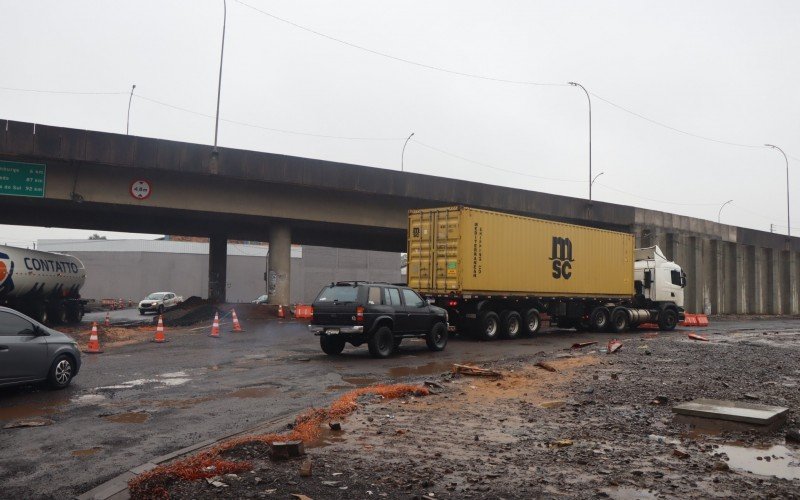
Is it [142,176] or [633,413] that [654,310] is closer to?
[633,413]

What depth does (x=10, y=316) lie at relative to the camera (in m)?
10.1

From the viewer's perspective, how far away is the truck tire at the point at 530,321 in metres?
22.2

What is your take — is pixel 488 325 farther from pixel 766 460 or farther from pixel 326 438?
pixel 766 460

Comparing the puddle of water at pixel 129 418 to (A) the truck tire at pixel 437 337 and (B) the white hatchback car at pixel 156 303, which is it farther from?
(B) the white hatchback car at pixel 156 303

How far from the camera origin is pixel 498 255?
2066 centimetres

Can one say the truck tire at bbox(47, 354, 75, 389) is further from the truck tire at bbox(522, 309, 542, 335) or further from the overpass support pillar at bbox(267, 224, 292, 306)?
the overpass support pillar at bbox(267, 224, 292, 306)

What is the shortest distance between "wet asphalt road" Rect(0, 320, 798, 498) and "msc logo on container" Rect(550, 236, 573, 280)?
4.26 m

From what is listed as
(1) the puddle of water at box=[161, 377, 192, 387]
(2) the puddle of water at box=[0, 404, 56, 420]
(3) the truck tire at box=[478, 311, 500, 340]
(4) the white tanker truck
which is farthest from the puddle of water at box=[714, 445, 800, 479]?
(4) the white tanker truck

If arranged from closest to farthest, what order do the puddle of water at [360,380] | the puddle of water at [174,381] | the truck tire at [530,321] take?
the puddle of water at [174,381] → the puddle of water at [360,380] → the truck tire at [530,321]

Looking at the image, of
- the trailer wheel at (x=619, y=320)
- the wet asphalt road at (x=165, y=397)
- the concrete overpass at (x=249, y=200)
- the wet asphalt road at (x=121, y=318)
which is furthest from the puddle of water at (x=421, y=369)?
the wet asphalt road at (x=121, y=318)

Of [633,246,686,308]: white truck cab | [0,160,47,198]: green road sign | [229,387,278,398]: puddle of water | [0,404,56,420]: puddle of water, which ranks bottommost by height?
[0,404,56,420]: puddle of water

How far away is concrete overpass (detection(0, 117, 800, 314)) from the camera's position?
85.3 feet

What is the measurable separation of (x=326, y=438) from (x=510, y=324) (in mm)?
15448

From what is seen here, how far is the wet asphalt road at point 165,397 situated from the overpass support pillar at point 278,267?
13.1 meters
